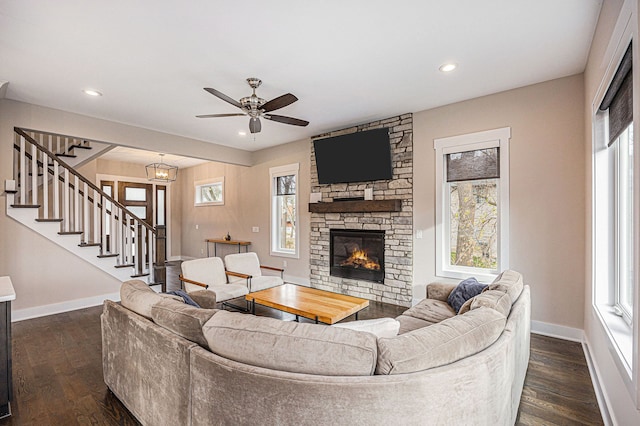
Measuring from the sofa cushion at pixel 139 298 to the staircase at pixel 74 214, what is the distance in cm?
303

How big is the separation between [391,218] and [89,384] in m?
3.99

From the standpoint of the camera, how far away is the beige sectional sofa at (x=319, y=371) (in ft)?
3.85

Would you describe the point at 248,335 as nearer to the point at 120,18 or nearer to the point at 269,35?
the point at 269,35

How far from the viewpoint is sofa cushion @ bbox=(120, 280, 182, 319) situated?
6.45 feet

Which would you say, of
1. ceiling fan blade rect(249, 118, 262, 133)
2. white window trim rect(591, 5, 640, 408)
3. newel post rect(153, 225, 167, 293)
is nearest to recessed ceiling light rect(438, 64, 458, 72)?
white window trim rect(591, 5, 640, 408)

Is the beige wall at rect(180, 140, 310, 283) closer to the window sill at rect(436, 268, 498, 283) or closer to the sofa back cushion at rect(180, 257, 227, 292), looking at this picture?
the sofa back cushion at rect(180, 257, 227, 292)

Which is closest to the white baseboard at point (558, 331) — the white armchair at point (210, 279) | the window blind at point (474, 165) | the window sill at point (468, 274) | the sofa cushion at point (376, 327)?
the window sill at point (468, 274)

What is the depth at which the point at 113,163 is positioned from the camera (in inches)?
325

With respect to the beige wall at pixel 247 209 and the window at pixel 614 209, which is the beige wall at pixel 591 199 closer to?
the window at pixel 614 209

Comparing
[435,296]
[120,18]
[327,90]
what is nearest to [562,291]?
[435,296]

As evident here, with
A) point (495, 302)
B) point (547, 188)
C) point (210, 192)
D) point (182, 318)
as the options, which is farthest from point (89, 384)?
point (210, 192)

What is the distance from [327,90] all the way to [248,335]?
3.14 meters

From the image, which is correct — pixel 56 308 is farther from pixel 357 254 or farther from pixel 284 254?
pixel 357 254

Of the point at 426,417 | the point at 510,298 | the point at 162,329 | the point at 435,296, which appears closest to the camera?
the point at 426,417
